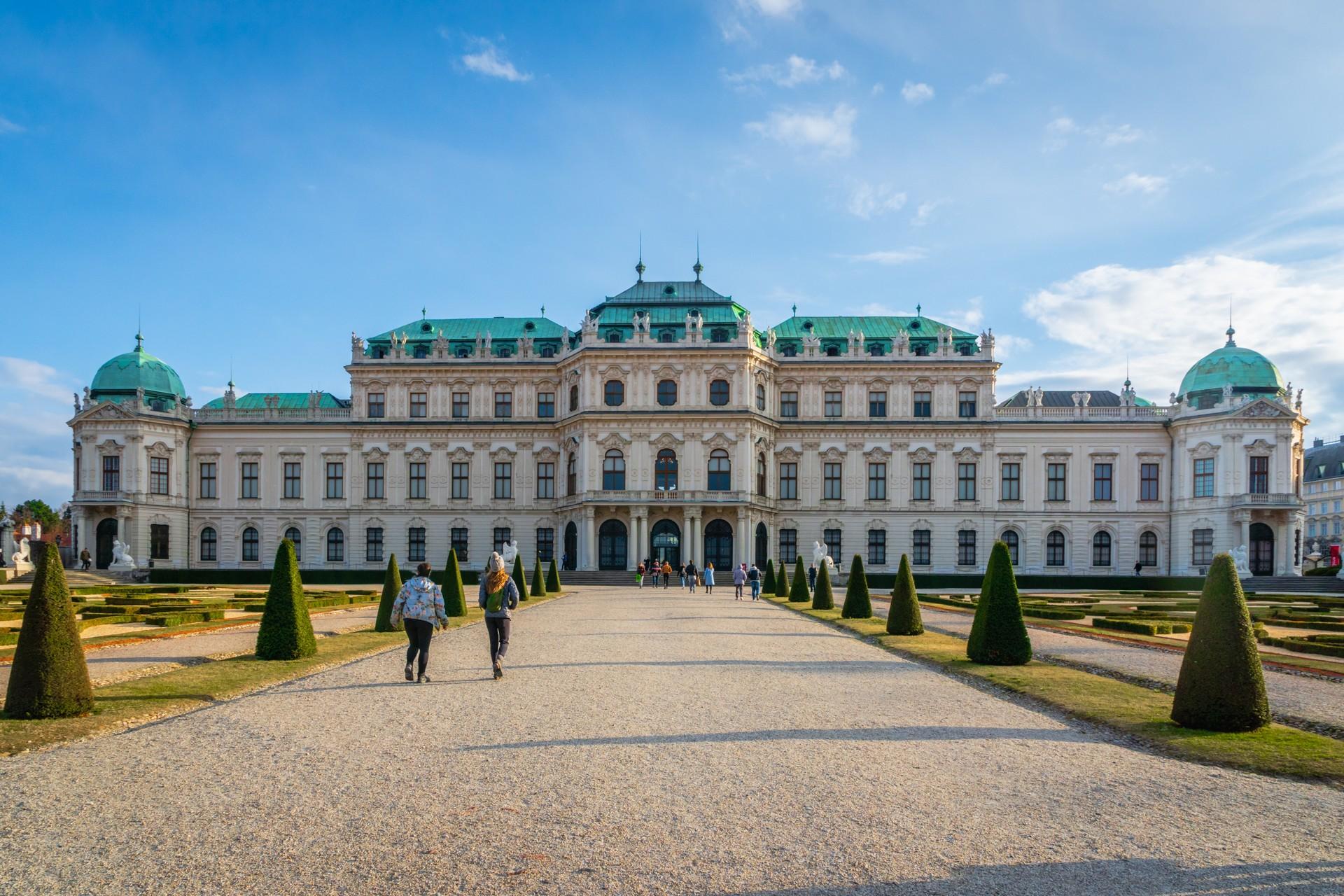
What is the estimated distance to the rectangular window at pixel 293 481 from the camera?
6128 cm

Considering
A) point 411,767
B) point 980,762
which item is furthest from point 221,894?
point 980,762

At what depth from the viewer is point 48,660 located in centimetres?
1060

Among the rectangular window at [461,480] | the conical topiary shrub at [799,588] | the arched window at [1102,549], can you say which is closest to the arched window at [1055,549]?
the arched window at [1102,549]

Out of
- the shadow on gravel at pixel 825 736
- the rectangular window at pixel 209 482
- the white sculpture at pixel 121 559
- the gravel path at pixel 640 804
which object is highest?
the rectangular window at pixel 209 482

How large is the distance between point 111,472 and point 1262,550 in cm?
6294

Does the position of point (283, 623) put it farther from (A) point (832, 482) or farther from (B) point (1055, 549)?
(B) point (1055, 549)

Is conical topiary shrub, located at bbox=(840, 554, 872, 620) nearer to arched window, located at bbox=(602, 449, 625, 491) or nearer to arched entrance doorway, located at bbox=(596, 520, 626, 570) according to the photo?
arched entrance doorway, located at bbox=(596, 520, 626, 570)

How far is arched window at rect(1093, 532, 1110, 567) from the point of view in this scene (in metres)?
59.0

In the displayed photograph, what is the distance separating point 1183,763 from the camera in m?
9.21

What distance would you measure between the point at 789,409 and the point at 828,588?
29724 mm

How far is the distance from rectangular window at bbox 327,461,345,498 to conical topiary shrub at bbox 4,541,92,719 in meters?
52.0

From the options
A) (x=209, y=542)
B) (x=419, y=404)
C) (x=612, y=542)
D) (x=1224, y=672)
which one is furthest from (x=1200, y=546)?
(x=209, y=542)

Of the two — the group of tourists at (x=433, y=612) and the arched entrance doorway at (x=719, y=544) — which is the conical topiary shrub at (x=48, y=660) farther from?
the arched entrance doorway at (x=719, y=544)

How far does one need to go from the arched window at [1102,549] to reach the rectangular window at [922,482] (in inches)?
382
